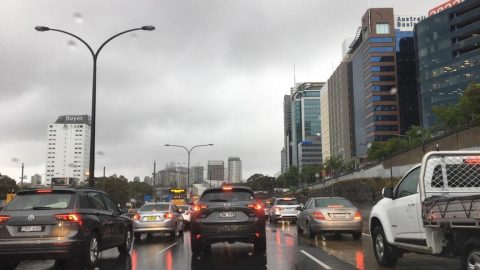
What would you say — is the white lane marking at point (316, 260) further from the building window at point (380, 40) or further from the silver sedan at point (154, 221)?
the building window at point (380, 40)

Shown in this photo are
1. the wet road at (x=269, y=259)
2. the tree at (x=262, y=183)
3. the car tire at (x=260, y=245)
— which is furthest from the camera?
the tree at (x=262, y=183)

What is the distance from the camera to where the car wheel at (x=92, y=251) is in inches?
391

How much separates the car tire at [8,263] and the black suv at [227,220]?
3.96m

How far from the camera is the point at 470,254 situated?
6.83 metres

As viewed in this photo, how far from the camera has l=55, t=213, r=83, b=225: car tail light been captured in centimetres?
956

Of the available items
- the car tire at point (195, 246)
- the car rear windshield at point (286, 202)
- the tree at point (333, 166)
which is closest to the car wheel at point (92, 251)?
the car tire at point (195, 246)

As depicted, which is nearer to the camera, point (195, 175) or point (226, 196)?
point (226, 196)

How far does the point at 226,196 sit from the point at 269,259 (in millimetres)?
1859

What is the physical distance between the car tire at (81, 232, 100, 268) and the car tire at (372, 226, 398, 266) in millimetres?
6044

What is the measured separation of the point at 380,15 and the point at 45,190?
5821 inches

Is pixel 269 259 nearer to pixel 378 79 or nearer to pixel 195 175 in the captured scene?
pixel 378 79

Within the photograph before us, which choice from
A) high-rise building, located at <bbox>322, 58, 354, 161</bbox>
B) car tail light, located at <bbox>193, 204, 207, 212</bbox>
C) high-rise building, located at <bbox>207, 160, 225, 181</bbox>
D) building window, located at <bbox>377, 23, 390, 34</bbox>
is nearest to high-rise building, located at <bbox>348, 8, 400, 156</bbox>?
building window, located at <bbox>377, 23, 390, 34</bbox>

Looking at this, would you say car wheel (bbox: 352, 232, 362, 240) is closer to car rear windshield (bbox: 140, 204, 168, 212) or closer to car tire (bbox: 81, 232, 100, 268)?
car rear windshield (bbox: 140, 204, 168, 212)

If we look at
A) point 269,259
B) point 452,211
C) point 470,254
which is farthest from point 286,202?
point 470,254
